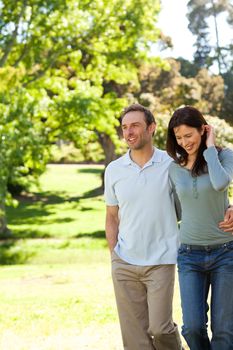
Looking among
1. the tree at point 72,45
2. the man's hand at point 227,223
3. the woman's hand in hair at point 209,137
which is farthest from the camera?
the tree at point 72,45

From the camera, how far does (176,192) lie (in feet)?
12.2

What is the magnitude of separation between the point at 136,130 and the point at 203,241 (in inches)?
35.7

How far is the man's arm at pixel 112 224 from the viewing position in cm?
417

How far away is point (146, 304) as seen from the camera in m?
4.03

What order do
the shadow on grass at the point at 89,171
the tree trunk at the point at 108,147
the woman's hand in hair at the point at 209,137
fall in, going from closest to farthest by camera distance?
the woman's hand in hair at the point at 209,137, the tree trunk at the point at 108,147, the shadow on grass at the point at 89,171

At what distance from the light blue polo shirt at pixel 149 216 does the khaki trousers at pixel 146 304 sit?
0.25 feet

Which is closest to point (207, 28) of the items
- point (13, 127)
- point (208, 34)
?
point (208, 34)

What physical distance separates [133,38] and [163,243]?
55.1 feet

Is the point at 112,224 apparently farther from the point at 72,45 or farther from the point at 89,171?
the point at 89,171

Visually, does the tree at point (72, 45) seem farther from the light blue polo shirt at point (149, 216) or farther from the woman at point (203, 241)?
the woman at point (203, 241)

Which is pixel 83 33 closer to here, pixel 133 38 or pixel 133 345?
pixel 133 38

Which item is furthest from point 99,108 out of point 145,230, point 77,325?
point 145,230

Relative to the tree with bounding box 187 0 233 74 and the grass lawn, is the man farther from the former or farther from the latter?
the tree with bounding box 187 0 233 74

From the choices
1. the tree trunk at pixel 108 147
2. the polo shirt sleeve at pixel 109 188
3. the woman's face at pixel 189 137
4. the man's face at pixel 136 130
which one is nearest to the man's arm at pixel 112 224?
the polo shirt sleeve at pixel 109 188
